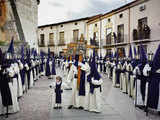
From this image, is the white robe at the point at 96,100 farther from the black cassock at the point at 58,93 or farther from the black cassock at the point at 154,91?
the black cassock at the point at 154,91

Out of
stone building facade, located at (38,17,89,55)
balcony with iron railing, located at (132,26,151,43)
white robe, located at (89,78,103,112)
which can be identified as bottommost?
white robe, located at (89,78,103,112)

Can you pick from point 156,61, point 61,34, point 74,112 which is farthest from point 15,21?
point 61,34

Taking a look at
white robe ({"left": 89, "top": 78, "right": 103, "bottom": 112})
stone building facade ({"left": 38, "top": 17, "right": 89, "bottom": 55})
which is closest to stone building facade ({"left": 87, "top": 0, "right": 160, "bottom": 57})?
stone building facade ({"left": 38, "top": 17, "right": 89, "bottom": 55})

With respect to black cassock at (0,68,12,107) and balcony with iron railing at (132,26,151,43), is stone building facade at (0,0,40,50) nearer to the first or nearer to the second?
black cassock at (0,68,12,107)

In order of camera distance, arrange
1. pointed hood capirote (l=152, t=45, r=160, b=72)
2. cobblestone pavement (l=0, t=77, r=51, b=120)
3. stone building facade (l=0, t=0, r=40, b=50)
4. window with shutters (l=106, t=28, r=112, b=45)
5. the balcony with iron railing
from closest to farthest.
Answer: cobblestone pavement (l=0, t=77, r=51, b=120) → pointed hood capirote (l=152, t=45, r=160, b=72) → stone building facade (l=0, t=0, r=40, b=50) → the balcony with iron railing → window with shutters (l=106, t=28, r=112, b=45)

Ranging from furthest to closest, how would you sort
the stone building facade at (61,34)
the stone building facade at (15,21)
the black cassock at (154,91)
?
the stone building facade at (61,34) < the stone building facade at (15,21) < the black cassock at (154,91)

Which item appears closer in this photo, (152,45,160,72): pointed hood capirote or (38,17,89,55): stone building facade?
(152,45,160,72): pointed hood capirote

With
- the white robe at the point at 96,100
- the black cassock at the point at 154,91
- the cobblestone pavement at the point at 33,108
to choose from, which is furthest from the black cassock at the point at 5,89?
the black cassock at the point at 154,91

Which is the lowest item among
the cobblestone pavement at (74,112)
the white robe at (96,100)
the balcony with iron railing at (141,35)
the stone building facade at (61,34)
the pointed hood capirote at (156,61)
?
the cobblestone pavement at (74,112)

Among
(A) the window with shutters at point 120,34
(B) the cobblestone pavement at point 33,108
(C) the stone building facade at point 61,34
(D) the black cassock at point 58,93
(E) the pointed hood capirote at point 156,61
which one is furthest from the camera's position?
(C) the stone building facade at point 61,34

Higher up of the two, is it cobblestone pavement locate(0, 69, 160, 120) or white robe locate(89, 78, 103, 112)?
white robe locate(89, 78, 103, 112)

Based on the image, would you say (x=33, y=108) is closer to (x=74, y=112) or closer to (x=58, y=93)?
(x=58, y=93)

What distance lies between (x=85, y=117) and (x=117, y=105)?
1911mm

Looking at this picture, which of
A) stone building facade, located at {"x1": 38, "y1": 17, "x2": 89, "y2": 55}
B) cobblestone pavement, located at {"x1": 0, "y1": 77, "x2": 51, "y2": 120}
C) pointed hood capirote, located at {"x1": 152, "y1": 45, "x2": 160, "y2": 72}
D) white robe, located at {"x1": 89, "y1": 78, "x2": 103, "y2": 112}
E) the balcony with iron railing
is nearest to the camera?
cobblestone pavement, located at {"x1": 0, "y1": 77, "x2": 51, "y2": 120}
